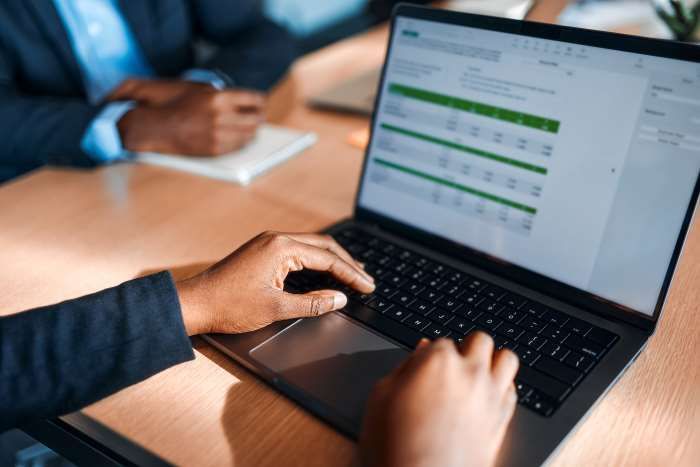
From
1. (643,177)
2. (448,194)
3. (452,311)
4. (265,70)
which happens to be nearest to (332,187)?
(448,194)

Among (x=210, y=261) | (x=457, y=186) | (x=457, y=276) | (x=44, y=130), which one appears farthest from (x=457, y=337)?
(x=44, y=130)

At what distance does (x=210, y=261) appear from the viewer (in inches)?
31.1

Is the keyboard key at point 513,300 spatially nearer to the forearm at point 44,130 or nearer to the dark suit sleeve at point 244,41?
the forearm at point 44,130

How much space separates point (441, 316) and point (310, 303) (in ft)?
0.46

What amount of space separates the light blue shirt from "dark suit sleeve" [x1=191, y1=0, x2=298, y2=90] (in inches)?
2.7

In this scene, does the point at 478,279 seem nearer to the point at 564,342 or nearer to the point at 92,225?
the point at 564,342

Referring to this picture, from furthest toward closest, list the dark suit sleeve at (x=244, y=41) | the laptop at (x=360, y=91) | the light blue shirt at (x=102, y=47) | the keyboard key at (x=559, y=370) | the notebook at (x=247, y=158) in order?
1. the dark suit sleeve at (x=244, y=41)
2. the light blue shirt at (x=102, y=47)
3. the laptop at (x=360, y=91)
4. the notebook at (x=247, y=158)
5. the keyboard key at (x=559, y=370)

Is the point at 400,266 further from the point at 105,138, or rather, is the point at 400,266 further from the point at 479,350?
the point at 105,138

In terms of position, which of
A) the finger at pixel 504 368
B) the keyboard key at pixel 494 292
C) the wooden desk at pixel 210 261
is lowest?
the wooden desk at pixel 210 261

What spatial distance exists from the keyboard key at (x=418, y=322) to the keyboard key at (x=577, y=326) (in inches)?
5.6

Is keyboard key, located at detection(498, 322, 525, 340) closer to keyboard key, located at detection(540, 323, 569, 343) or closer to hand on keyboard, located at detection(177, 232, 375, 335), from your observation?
keyboard key, located at detection(540, 323, 569, 343)

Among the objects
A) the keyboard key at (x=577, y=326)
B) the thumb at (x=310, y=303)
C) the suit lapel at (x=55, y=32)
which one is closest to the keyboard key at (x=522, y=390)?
the keyboard key at (x=577, y=326)

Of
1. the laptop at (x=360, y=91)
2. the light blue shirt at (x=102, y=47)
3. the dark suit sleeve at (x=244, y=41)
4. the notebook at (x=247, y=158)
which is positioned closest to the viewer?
the notebook at (x=247, y=158)

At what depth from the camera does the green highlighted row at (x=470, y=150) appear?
0.67 meters
